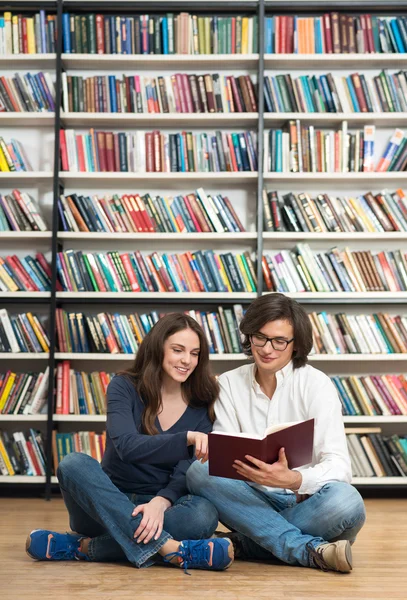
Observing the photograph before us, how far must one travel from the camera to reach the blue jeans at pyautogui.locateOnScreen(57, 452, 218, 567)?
2256 mm

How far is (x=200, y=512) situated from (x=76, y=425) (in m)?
2.09

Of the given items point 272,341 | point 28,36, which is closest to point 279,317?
point 272,341

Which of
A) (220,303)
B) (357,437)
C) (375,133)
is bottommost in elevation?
(357,437)

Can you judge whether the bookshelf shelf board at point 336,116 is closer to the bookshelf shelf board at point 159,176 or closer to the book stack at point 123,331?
the bookshelf shelf board at point 159,176

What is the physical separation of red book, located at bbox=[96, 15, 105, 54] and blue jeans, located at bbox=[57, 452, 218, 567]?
8.32 ft

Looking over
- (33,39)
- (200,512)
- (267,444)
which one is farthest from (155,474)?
(33,39)

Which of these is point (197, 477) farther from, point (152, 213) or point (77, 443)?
point (152, 213)

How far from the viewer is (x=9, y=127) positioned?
175 inches

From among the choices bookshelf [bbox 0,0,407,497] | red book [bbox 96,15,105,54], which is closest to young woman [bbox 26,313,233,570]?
bookshelf [bbox 0,0,407,497]

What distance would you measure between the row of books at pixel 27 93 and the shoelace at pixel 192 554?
8.66ft

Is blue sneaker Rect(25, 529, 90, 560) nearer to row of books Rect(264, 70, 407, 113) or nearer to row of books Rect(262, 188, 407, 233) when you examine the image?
row of books Rect(262, 188, 407, 233)

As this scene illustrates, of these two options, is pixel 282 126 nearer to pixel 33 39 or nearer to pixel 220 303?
pixel 220 303

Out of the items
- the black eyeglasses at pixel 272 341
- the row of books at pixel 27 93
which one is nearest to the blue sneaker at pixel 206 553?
the black eyeglasses at pixel 272 341

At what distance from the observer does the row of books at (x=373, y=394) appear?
13.4 ft
